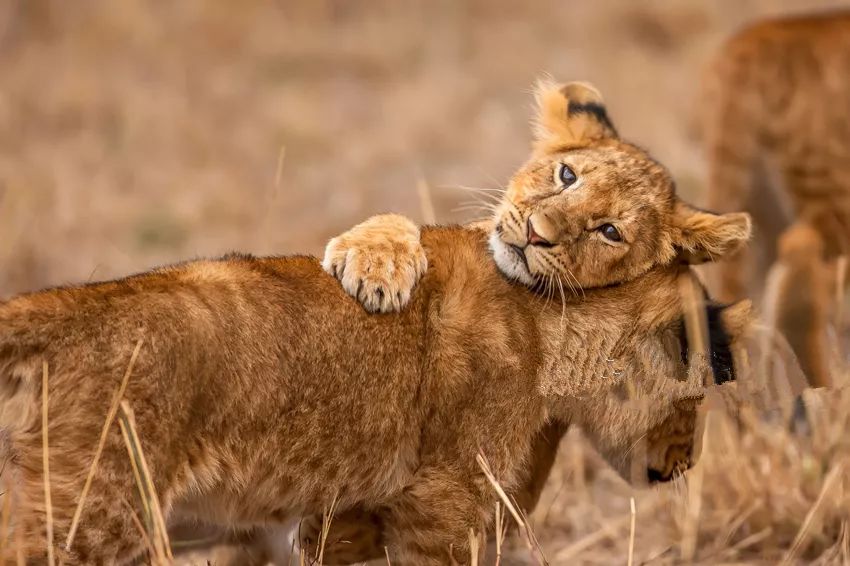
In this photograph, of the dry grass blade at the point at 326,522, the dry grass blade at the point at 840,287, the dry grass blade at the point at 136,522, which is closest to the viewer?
the dry grass blade at the point at 136,522

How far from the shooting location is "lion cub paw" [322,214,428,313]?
3170mm

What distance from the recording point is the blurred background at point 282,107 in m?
7.72

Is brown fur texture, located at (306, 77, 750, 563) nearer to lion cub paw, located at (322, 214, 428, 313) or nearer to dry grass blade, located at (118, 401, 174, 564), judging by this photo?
lion cub paw, located at (322, 214, 428, 313)

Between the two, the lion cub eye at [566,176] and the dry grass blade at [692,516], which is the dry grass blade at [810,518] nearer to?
the dry grass blade at [692,516]

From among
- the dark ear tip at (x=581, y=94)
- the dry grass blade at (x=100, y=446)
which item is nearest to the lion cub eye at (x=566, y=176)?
the dark ear tip at (x=581, y=94)

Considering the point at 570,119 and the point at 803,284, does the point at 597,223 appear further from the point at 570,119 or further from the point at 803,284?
the point at 803,284

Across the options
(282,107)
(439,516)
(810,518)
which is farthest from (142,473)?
(282,107)

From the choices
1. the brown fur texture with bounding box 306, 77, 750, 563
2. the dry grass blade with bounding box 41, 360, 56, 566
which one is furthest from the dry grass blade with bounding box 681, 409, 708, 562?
the dry grass blade with bounding box 41, 360, 56, 566

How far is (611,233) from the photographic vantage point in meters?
3.50

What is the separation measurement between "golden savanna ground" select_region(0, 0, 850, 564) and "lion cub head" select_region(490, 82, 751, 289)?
32.4 inches

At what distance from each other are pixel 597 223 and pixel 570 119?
0.55 m

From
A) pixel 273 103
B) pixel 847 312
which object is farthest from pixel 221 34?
pixel 847 312

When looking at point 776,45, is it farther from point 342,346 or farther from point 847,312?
point 342,346

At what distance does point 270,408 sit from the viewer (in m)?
2.92
